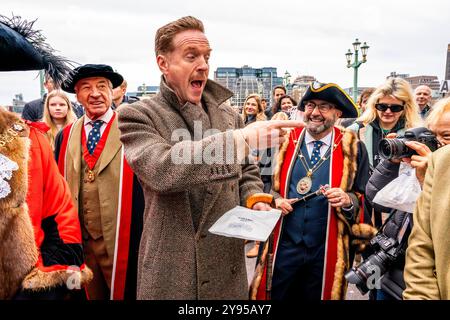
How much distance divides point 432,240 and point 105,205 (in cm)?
205

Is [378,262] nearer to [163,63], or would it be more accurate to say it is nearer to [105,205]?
[163,63]

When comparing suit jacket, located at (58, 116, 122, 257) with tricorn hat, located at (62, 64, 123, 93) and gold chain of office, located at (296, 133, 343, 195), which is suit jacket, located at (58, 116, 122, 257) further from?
gold chain of office, located at (296, 133, 343, 195)

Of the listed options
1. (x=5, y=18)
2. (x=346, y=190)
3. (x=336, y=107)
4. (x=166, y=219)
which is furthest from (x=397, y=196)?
(x=5, y=18)

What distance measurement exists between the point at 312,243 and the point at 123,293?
1.37 meters

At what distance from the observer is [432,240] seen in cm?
156

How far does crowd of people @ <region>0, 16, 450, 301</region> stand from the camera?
5.19ft

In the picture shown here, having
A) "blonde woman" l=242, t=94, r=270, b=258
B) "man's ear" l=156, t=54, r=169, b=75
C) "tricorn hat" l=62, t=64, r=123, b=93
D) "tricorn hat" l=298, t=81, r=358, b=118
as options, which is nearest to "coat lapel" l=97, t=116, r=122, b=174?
"tricorn hat" l=62, t=64, r=123, b=93

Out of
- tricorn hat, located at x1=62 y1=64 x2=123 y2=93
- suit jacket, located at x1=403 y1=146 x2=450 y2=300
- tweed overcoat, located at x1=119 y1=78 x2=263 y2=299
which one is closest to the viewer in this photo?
suit jacket, located at x1=403 y1=146 x2=450 y2=300

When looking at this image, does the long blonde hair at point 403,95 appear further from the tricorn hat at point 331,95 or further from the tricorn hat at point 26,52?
the tricorn hat at point 26,52

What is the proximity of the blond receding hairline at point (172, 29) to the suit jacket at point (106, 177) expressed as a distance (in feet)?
4.06

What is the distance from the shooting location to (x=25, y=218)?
163 cm

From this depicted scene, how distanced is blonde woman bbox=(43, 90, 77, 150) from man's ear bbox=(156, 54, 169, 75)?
2980mm

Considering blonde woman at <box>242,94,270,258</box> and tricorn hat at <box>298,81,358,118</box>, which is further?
blonde woman at <box>242,94,270,258</box>

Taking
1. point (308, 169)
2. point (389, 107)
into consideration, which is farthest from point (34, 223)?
point (389, 107)
